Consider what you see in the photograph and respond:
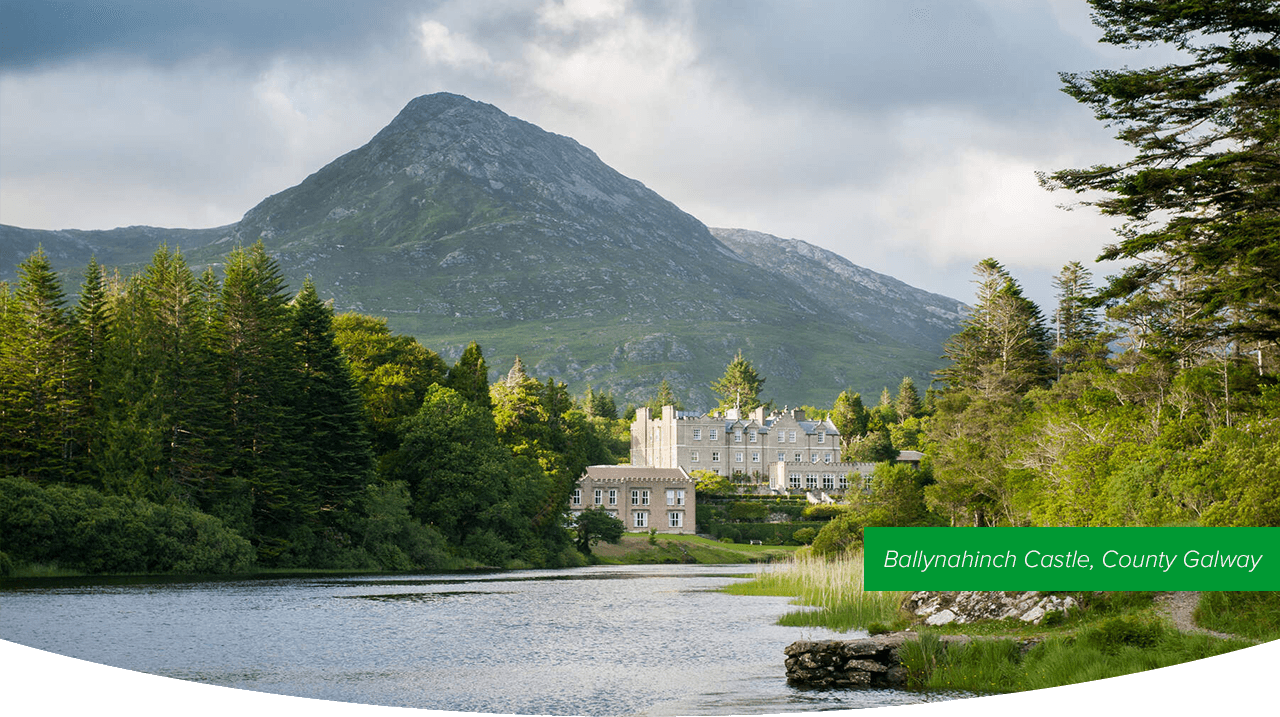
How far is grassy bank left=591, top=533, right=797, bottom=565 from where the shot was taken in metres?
73.8

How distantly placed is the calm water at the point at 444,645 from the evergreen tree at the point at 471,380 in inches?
1372

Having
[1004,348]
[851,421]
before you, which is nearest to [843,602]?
[1004,348]

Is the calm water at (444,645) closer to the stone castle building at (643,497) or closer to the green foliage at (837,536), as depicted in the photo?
the green foliage at (837,536)

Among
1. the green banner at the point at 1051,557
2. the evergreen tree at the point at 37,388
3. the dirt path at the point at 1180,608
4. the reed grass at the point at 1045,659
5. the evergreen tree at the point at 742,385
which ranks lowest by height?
the reed grass at the point at 1045,659

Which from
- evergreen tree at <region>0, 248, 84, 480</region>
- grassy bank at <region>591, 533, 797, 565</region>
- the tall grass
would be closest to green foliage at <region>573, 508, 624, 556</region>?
grassy bank at <region>591, 533, 797, 565</region>

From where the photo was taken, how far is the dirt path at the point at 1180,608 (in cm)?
1611

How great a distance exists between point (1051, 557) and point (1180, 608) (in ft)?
16.8

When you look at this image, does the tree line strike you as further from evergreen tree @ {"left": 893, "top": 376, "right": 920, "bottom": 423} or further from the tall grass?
evergreen tree @ {"left": 893, "top": 376, "right": 920, "bottom": 423}

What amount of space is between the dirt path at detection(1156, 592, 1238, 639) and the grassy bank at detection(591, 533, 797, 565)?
2099 inches

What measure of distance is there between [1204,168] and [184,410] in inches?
1381

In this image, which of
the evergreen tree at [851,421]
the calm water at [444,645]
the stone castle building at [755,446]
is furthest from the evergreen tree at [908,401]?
the calm water at [444,645]

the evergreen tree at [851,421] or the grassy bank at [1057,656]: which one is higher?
the evergreen tree at [851,421]

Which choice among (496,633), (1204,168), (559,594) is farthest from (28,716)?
(559,594)

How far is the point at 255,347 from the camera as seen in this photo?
5072cm
